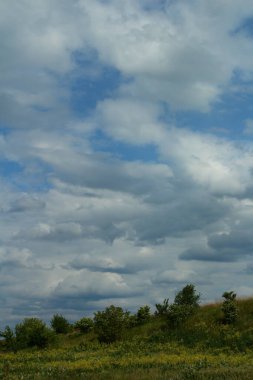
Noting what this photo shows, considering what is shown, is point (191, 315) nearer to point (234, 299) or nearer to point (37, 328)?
point (234, 299)

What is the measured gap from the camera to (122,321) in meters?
43.6

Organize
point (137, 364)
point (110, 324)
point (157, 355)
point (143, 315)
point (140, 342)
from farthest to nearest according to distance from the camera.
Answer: point (143, 315) < point (110, 324) < point (140, 342) < point (157, 355) < point (137, 364)

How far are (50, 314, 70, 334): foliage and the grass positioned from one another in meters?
3.01

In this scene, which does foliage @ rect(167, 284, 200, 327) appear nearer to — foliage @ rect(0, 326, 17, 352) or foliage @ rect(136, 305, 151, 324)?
foliage @ rect(136, 305, 151, 324)

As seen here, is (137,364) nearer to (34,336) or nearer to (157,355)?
(157,355)

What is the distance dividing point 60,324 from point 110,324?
11870 mm

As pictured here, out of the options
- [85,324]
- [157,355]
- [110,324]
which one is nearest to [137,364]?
[157,355]

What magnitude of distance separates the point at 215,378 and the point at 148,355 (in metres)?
12.5

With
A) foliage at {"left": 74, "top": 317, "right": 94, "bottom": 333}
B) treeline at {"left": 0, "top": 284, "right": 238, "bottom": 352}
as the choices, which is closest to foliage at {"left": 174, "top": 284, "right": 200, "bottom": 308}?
treeline at {"left": 0, "top": 284, "right": 238, "bottom": 352}

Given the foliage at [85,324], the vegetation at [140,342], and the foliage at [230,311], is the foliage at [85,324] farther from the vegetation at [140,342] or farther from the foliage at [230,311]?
the foliage at [230,311]

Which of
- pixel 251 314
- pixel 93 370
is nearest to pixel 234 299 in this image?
pixel 251 314

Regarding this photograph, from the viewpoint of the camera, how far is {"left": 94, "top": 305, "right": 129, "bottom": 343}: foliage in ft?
140

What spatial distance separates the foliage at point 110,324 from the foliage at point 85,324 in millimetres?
5835

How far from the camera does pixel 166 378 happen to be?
2073cm
